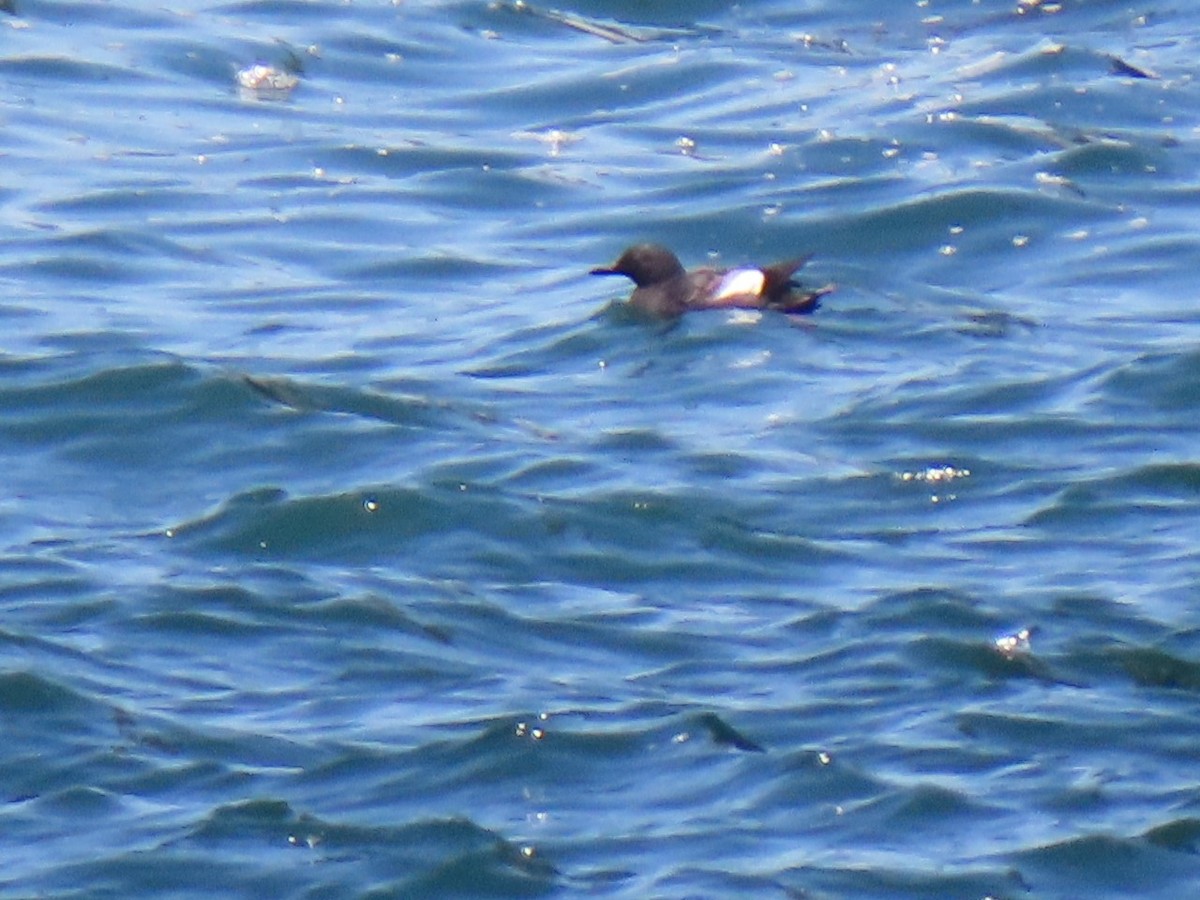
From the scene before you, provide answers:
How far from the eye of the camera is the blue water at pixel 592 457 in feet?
18.5

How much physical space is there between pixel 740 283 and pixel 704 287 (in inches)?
6.1

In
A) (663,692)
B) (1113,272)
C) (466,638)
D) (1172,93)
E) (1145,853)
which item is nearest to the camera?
(1145,853)

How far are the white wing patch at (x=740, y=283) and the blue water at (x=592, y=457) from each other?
24 cm

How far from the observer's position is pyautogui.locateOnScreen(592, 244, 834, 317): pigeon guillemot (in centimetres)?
1046

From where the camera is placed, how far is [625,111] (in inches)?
554

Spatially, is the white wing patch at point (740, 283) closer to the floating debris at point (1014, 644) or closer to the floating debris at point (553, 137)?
the floating debris at point (553, 137)

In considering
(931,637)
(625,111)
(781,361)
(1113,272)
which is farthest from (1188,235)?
(931,637)

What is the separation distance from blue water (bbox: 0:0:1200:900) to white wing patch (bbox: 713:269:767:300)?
0.24 m

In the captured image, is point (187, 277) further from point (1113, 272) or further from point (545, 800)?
point (545, 800)

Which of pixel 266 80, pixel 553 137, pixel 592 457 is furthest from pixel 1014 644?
pixel 266 80

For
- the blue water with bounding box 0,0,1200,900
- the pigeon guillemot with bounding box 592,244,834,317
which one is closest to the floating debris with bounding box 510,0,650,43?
the blue water with bounding box 0,0,1200,900

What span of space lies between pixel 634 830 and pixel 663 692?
2.87 ft

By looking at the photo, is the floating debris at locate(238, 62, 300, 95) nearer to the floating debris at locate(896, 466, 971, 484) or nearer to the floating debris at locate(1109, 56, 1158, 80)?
the floating debris at locate(1109, 56, 1158, 80)

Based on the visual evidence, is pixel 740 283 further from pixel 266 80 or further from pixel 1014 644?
pixel 266 80
